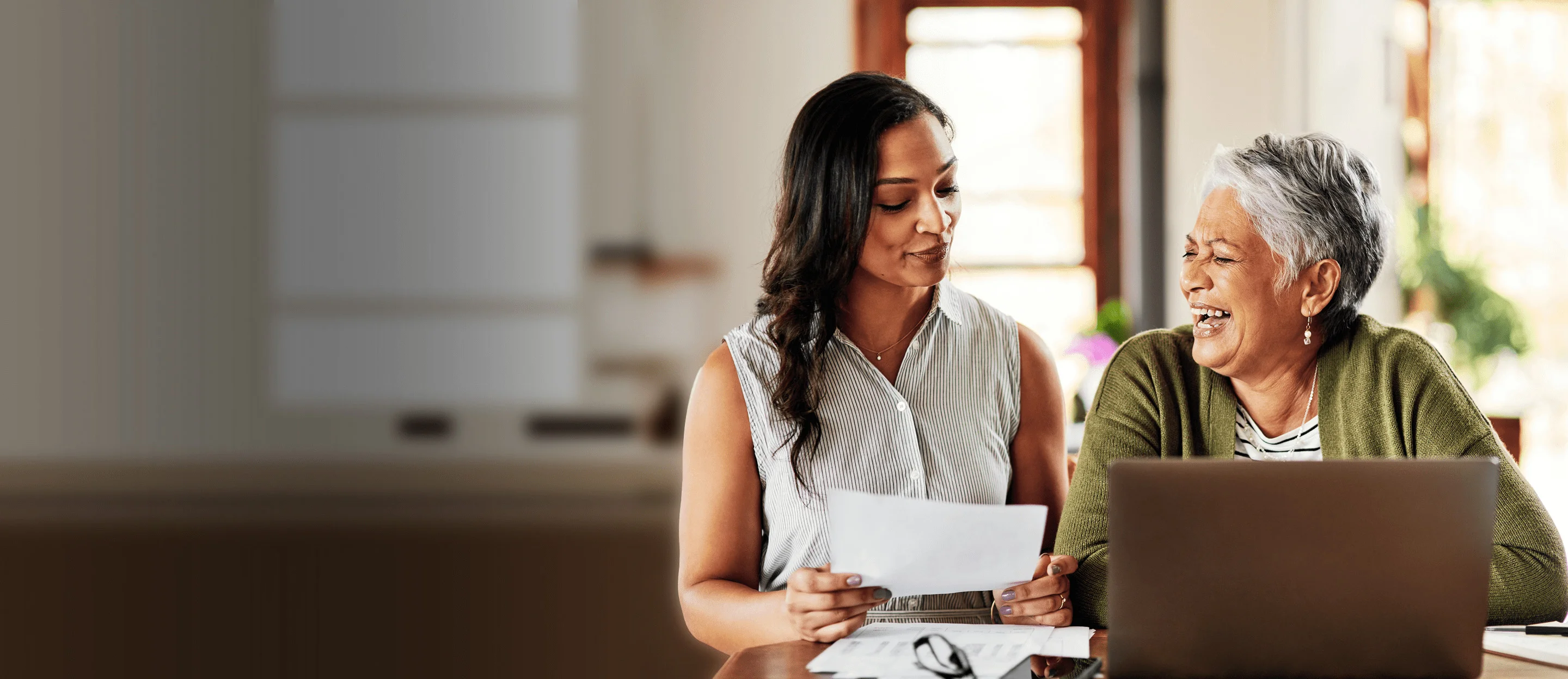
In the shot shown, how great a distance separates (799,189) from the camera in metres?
1.34

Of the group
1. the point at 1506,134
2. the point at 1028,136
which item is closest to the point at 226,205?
the point at 1028,136

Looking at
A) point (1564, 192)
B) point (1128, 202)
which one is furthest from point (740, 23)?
point (1564, 192)

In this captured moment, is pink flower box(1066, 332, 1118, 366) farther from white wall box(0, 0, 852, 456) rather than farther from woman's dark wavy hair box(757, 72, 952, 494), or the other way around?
woman's dark wavy hair box(757, 72, 952, 494)

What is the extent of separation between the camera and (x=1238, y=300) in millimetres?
1341

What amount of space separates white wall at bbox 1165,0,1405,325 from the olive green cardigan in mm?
2099

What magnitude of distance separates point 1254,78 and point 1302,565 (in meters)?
2.87

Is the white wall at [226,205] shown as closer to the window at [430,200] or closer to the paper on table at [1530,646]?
the window at [430,200]

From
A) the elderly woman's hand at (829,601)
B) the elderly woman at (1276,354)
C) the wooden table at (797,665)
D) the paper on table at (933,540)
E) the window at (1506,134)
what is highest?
the window at (1506,134)

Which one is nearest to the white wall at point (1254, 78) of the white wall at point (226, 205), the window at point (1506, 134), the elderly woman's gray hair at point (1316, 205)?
the window at point (1506, 134)

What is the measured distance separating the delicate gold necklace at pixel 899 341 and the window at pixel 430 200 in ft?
6.50

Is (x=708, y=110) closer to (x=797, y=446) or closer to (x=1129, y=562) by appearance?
(x=797, y=446)

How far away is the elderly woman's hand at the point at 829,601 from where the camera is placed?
1044 mm

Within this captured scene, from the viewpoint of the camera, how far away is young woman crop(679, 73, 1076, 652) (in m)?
1.30

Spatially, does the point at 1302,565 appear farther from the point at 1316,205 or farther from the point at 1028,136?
the point at 1028,136
